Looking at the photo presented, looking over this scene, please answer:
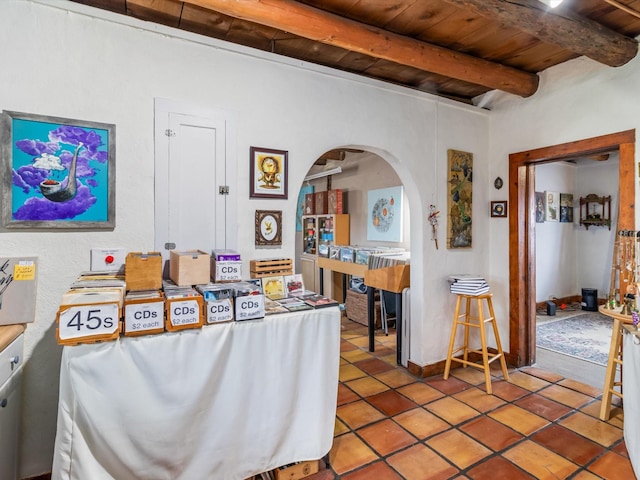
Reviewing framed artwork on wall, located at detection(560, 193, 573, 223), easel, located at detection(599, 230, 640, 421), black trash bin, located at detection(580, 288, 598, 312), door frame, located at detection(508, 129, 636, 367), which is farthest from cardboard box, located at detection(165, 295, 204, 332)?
framed artwork on wall, located at detection(560, 193, 573, 223)

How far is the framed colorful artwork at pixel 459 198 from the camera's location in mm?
3424

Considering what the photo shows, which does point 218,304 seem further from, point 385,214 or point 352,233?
point 352,233

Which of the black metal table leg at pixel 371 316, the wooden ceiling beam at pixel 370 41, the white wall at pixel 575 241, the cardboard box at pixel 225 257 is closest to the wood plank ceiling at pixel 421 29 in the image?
the wooden ceiling beam at pixel 370 41

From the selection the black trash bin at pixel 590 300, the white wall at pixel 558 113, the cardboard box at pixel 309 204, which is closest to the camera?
the white wall at pixel 558 113

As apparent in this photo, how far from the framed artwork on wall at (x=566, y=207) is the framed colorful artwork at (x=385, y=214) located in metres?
3.37

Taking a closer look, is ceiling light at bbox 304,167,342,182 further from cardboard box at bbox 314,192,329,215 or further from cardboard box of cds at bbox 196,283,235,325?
cardboard box of cds at bbox 196,283,235,325

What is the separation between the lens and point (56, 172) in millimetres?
1909

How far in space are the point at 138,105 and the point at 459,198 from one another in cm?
288

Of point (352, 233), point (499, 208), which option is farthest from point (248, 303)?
point (352, 233)

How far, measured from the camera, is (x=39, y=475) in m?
1.91

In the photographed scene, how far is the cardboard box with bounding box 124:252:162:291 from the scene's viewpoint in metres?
1.76

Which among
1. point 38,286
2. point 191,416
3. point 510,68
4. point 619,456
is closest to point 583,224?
point 510,68

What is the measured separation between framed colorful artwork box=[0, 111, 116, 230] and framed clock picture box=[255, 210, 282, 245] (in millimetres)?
886

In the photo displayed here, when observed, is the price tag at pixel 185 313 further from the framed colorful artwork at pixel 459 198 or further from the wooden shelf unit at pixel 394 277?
the framed colorful artwork at pixel 459 198
